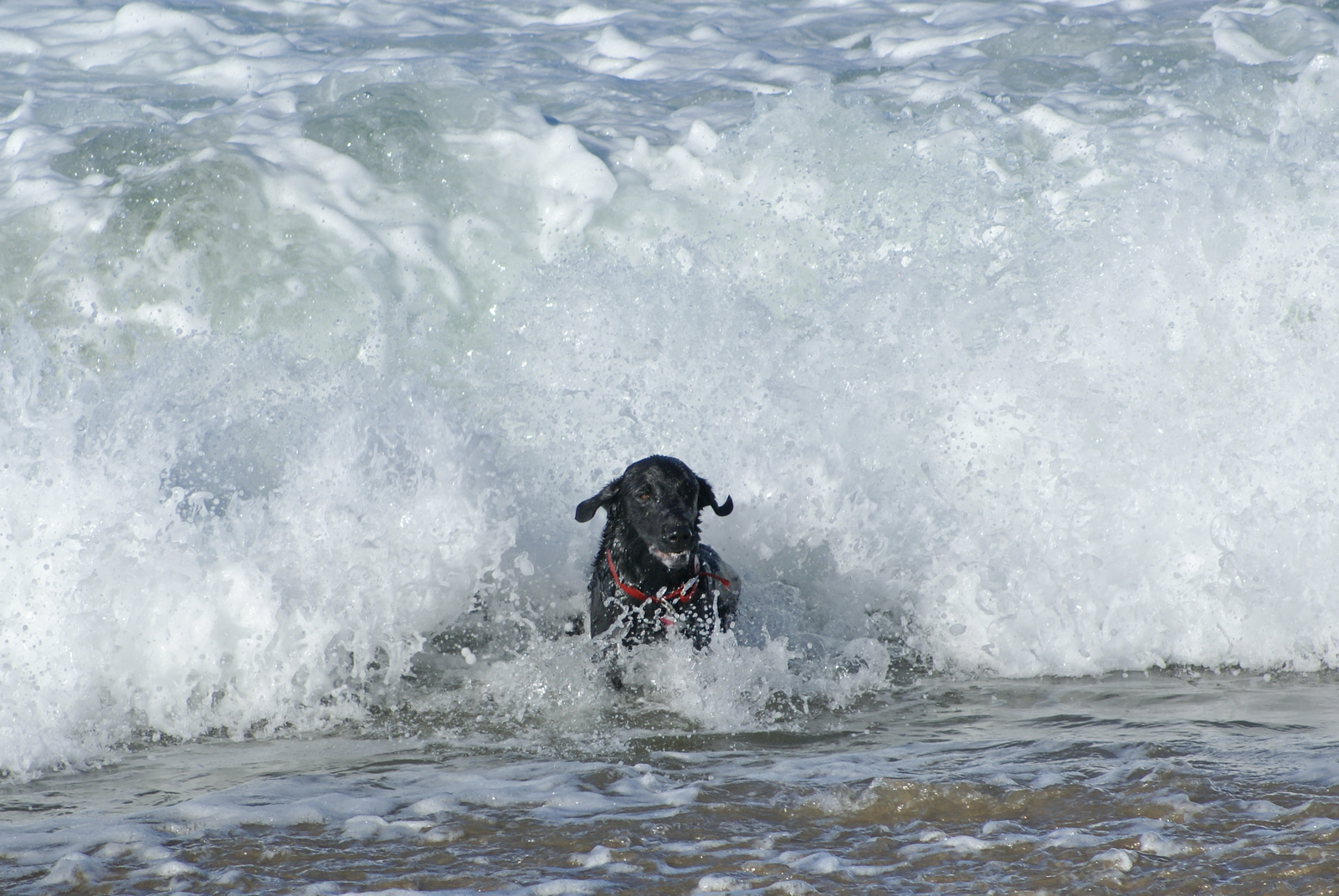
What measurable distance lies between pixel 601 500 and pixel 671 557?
0.59 m

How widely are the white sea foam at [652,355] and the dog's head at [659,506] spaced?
20.7 inches

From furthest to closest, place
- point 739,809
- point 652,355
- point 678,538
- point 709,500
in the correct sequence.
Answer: point 652,355 < point 709,500 < point 678,538 < point 739,809

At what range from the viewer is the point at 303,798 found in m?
3.95

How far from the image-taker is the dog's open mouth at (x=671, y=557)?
5.75m

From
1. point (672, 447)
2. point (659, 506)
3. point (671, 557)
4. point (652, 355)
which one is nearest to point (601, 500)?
point (659, 506)

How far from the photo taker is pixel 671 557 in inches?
227

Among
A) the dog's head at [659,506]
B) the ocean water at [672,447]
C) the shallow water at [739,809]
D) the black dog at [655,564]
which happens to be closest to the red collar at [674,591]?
the black dog at [655,564]

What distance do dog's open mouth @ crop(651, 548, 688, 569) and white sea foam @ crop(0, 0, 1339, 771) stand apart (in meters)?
0.46

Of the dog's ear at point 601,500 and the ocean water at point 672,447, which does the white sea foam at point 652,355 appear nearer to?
the ocean water at point 672,447

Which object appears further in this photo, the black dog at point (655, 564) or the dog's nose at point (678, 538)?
the black dog at point (655, 564)

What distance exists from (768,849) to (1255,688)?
3017mm

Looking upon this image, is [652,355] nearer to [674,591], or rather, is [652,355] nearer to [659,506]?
[659,506]

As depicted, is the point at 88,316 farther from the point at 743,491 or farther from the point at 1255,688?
the point at 1255,688

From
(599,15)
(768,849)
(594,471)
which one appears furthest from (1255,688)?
(599,15)
